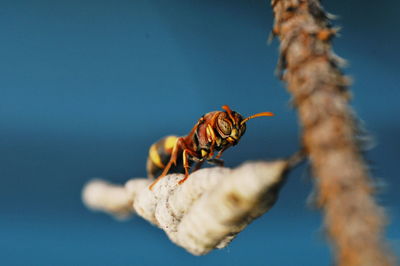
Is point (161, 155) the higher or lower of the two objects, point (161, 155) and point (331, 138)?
the higher

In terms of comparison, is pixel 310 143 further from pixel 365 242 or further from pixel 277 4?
pixel 277 4

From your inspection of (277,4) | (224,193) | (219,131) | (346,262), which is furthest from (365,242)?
(219,131)

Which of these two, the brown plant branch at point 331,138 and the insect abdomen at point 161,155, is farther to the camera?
the insect abdomen at point 161,155

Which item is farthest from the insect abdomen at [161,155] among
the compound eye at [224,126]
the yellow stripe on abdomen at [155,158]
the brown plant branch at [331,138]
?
the brown plant branch at [331,138]

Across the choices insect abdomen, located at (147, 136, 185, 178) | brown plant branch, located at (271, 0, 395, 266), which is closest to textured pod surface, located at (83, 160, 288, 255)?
brown plant branch, located at (271, 0, 395, 266)

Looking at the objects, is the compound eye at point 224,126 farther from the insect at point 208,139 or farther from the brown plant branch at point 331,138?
the brown plant branch at point 331,138

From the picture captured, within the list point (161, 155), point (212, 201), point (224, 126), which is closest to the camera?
point (212, 201)

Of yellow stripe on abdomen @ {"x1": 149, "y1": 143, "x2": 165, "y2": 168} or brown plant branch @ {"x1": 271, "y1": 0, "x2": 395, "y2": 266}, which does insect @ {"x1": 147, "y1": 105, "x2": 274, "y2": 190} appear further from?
brown plant branch @ {"x1": 271, "y1": 0, "x2": 395, "y2": 266}

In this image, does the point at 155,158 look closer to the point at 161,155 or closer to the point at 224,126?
the point at 161,155

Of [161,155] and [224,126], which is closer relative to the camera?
[224,126]

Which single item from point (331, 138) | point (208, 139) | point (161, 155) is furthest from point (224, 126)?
point (331, 138)
